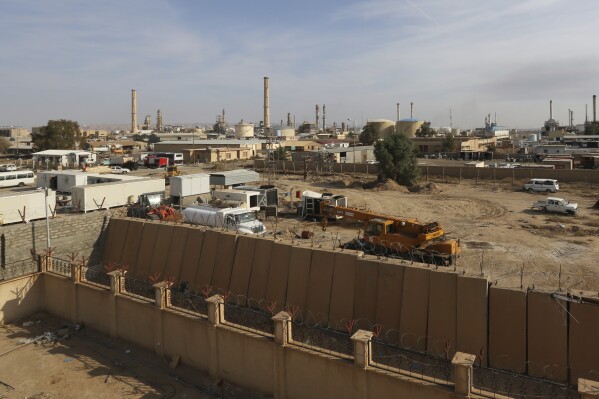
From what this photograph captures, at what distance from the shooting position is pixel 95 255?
19.3 metres

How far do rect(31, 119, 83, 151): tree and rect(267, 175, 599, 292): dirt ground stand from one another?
39.7m

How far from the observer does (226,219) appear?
68.3 ft

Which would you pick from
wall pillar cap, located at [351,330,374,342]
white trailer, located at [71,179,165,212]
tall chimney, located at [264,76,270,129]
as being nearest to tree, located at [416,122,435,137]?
tall chimney, located at [264,76,270,129]

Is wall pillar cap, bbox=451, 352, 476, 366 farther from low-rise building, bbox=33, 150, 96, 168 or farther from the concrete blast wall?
low-rise building, bbox=33, 150, 96, 168

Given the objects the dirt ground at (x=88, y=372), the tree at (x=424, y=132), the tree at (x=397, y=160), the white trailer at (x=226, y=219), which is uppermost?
the tree at (x=424, y=132)

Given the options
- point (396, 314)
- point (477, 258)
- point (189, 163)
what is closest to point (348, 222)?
point (477, 258)

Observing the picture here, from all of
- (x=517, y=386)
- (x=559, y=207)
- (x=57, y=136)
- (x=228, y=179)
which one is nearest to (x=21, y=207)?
(x=228, y=179)

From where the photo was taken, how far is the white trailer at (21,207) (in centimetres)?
1823

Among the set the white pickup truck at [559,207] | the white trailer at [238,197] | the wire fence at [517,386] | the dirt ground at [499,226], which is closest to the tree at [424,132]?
the dirt ground at [499,226]

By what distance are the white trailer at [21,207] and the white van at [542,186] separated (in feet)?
114

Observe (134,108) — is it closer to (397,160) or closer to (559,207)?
(397,160)

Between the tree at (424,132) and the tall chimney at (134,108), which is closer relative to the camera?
the tree at (424,132)

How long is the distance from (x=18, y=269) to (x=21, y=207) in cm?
299

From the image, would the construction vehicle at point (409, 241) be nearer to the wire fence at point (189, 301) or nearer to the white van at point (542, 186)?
the wire fence at point (189, 301)
